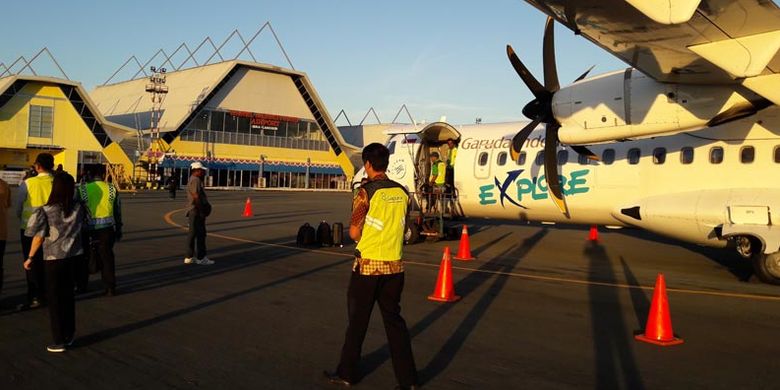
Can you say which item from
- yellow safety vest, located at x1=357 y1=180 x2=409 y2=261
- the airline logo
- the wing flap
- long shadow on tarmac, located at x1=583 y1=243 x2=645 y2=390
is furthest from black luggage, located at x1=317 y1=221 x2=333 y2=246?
yellow safety vest, located at x1=357 y1=180 x2=409 y2=261

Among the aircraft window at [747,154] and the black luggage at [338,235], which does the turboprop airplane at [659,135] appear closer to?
the aircraft window at [747,154]

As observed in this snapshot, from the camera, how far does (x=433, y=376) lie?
662 centimetres

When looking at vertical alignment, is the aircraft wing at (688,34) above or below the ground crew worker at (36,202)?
above

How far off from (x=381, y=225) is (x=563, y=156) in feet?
39.4

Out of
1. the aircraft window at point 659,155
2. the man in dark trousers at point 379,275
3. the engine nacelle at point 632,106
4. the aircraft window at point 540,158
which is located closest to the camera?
the man in dark trousers at point 379,275

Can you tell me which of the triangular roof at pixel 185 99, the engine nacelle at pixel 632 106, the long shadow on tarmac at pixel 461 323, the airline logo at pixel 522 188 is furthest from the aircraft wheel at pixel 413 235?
the triangular roof at pixel 185 99

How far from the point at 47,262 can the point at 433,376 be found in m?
4.36

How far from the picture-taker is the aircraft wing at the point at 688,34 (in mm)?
8664

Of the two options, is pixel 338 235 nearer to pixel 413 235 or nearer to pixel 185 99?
pixel 413 235

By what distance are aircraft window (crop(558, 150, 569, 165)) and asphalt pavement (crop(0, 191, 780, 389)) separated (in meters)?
2.67

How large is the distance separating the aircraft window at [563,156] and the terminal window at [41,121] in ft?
194

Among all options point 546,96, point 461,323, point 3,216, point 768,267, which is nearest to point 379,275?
point 461,323

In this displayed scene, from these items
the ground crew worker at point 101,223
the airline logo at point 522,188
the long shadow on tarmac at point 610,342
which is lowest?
the long shadow on tarmac at point 610,342

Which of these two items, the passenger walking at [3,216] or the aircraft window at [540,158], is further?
the aircraft window at [540,158]
